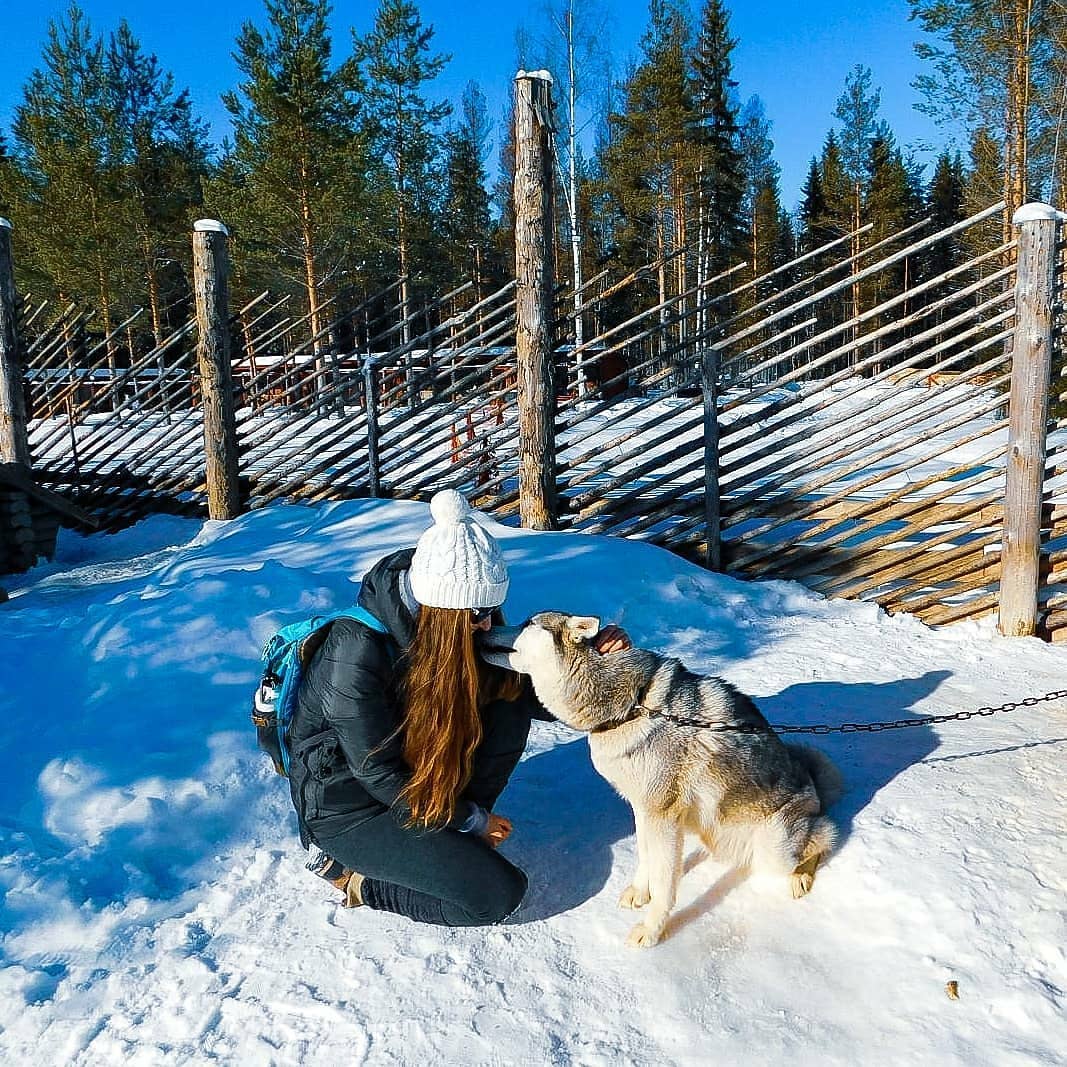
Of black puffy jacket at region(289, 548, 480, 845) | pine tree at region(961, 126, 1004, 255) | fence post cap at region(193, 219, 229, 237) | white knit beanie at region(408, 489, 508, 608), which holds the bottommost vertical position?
black puffy jacket at region(289, 548, 480, 845)

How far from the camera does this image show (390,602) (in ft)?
7.72

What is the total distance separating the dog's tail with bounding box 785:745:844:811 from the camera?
272 cm

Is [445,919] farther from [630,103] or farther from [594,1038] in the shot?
[630,103]

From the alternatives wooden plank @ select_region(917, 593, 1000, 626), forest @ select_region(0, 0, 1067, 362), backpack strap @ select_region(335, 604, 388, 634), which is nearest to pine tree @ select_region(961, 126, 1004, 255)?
forest @ select_region(0, 0, 1067, 362)

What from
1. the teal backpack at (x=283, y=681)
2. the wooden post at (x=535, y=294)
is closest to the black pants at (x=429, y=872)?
the teal backpack at (x=283, y=681)

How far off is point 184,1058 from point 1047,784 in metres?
2.79

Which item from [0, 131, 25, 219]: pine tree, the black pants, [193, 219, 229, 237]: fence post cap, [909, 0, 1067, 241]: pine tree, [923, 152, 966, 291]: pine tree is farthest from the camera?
[923, 152, 966, 291]: pine tree

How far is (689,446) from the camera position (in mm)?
5504

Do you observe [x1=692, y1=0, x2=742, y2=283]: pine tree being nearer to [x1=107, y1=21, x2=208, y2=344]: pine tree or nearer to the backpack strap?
[x1=107, y1=21, x2=208, y2=344]: pine tree

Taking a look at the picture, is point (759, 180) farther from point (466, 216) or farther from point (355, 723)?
point (355, 723)

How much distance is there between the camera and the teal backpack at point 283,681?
8.20 ft

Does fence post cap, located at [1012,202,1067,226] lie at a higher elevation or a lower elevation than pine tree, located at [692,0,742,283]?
lower

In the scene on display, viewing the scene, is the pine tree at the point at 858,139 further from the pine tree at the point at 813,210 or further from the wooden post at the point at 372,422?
the wooden post at the point at 372,422

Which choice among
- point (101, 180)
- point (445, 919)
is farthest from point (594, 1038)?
point (101, 180)
